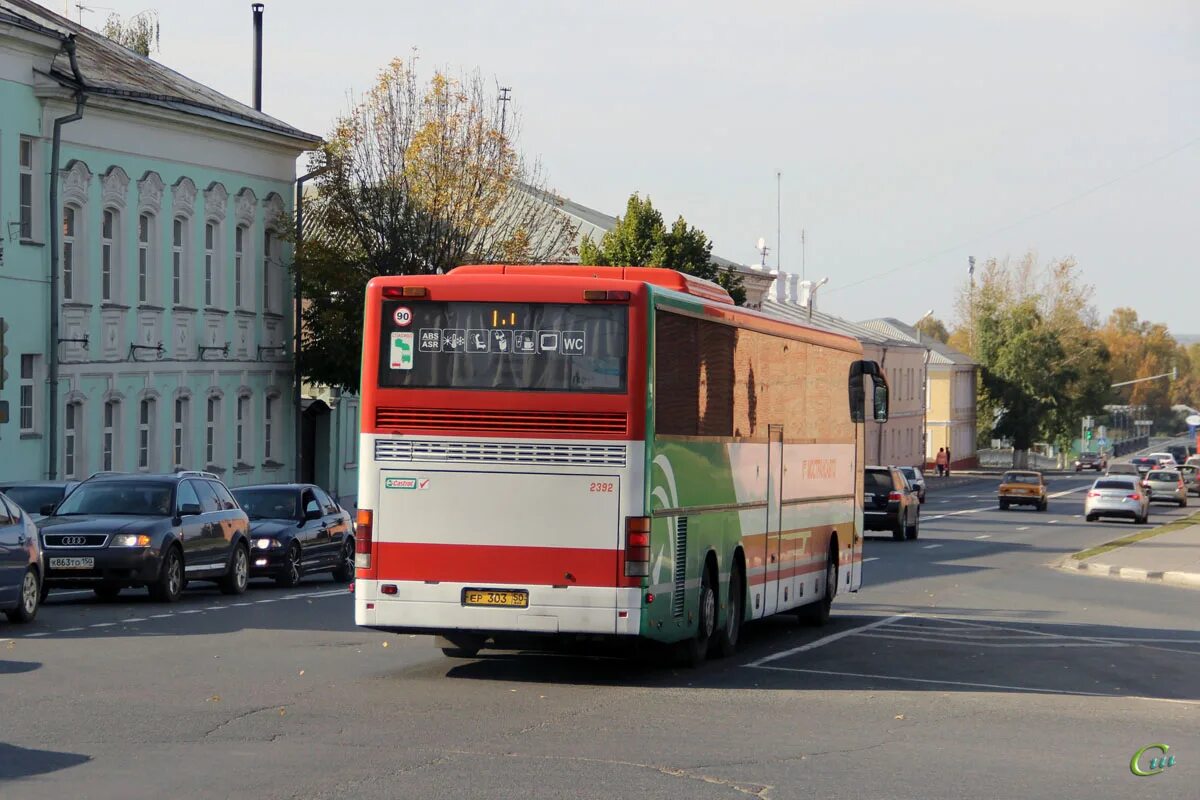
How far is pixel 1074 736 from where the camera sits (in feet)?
42.1

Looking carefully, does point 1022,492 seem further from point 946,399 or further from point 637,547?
point 946,399

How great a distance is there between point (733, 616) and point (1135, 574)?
18493 mm

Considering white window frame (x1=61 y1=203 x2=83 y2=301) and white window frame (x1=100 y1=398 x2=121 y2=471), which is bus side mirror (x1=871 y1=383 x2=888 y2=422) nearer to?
white window frame (x1=61 y1=203 x2=83 y2=301)

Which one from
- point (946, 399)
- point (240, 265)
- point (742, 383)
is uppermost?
point (240, 265)

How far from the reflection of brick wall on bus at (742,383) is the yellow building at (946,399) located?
11651cm

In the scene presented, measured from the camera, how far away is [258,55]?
58.7 metres

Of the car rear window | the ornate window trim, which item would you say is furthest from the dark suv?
the car rear window

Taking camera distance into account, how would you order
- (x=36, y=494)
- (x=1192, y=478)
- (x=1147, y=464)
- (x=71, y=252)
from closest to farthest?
(x=36, y=494) < (x=71, y=252) < (x=1192, y=478) < (x=1147, y=464)

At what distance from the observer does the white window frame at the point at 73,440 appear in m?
40.9

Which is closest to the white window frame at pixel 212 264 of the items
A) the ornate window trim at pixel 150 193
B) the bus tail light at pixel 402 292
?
the ornate window trim at pixel 150 193

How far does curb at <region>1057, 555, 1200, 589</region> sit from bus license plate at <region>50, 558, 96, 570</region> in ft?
58.9

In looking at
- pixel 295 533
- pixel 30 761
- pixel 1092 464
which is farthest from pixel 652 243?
pixel 1092 464

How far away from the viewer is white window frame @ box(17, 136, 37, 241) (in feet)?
128

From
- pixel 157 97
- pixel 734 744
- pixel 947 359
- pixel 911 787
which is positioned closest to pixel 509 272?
pixel 734 744
